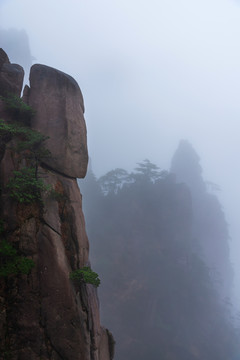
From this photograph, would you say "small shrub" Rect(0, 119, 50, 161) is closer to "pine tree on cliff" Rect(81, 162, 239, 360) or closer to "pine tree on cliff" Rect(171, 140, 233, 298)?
"pine tree on cliff" Rect(81, 162, 239, 360)

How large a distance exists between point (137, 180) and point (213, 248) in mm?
26169

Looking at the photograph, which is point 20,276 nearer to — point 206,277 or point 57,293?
point 57,293

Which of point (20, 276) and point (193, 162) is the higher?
point (193, 162)

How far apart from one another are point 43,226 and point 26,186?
4.24 feet

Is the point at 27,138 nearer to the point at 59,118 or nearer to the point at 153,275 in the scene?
the point at 59,118

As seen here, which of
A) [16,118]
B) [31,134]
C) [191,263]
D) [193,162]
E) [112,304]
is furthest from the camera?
[193,162]

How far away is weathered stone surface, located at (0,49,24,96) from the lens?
8.79 m

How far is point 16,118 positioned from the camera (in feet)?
27.8

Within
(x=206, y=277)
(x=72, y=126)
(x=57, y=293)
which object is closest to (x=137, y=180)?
(x=206, y=277)

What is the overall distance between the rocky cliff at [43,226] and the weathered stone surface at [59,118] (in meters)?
0.04

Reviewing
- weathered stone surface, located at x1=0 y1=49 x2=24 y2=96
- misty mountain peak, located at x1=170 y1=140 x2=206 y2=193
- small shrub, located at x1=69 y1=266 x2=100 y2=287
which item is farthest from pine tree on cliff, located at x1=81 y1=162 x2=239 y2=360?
weathered stone surface, located at x1=0 y1=49 x2=24 y2=96

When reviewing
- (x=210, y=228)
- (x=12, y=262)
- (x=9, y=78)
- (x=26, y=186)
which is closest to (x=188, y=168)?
(x=210, y=228)

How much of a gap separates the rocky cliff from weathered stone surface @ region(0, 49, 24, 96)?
0.04m

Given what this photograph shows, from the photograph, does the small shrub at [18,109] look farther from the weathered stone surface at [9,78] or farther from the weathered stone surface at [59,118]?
the weathered stone surface at [9,78]
